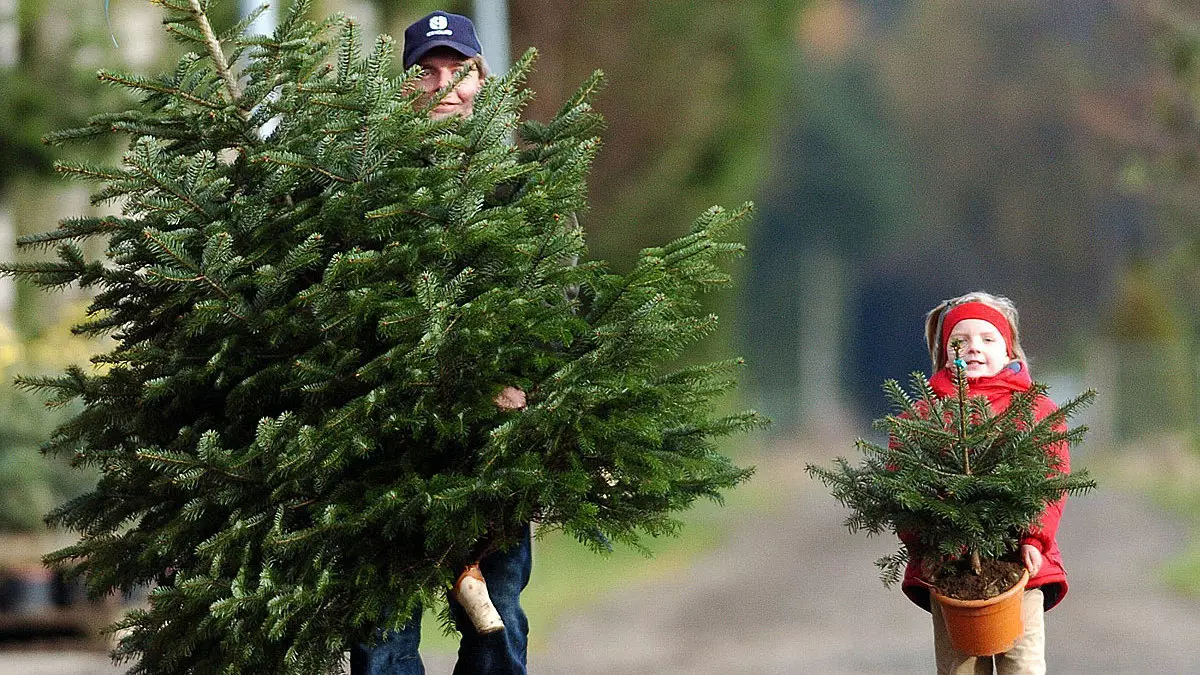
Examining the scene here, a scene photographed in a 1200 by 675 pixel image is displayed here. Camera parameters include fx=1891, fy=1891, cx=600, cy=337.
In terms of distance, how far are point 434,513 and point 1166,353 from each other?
27.7 metres

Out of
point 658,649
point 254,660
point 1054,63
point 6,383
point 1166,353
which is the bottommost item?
point 254,660

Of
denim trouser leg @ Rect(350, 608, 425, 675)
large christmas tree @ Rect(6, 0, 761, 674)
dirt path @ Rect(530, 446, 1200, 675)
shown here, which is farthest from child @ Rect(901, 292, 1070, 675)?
dirt path @ Rect(530, 446, 1200, 675)

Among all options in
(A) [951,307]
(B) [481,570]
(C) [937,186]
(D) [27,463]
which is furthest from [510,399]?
(C) [937,186]

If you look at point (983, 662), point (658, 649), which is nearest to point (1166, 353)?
point (658, 649)

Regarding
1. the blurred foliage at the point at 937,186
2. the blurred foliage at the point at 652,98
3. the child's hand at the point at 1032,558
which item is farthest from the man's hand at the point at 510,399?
the blurred foliage at the point at 937,186

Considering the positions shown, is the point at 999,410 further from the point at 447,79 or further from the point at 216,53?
the point at 216,53

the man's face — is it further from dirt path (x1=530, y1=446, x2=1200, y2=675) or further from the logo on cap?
dirt path (x1=530, y1=446, x2=1200, y2=675)

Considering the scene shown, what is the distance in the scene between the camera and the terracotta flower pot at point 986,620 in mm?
5172

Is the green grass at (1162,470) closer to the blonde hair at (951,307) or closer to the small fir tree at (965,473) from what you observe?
the blonde hair at (951,307)

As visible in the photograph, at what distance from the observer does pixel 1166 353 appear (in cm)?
3092

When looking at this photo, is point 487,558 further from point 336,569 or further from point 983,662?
point 983,662

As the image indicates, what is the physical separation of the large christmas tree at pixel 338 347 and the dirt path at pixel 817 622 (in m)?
5.56

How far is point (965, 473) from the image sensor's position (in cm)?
517

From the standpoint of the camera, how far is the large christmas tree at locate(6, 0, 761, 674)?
498 centimetres
